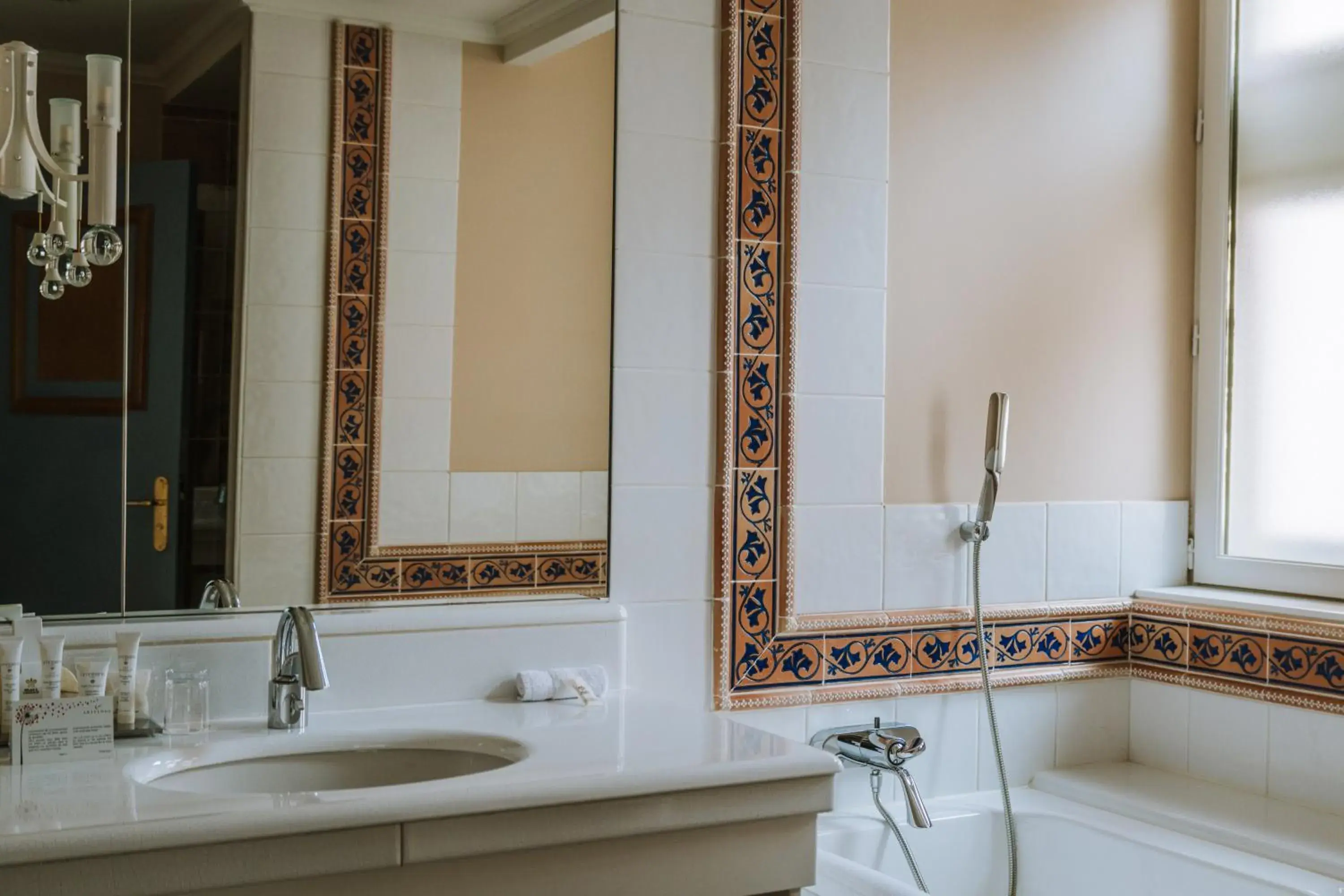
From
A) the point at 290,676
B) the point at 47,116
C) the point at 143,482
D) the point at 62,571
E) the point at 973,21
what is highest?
the point at 973,21

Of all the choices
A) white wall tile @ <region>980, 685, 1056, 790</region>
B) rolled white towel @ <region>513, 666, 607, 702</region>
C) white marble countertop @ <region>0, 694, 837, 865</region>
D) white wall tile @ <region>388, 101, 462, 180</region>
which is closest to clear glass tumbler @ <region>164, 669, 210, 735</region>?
white marble countertop @ <region>0, 694, 837, 865</region>

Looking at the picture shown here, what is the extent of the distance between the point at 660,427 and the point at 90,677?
0.93 m

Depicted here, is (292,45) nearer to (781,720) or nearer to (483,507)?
(483,507)

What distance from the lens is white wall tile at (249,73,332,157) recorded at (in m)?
1.80

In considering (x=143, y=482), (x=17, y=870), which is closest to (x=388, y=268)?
(x=143, y=482)

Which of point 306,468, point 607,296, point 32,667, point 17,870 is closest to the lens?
point 17,870

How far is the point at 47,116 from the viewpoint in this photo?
1683 mm

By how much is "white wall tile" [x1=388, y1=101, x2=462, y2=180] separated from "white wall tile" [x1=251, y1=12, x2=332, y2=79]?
110 millimetres

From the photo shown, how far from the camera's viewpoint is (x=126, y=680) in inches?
63.8

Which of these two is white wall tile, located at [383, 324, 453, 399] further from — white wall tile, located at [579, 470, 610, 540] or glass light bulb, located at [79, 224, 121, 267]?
glass light bulb, located at [79, 224, 121, 267]

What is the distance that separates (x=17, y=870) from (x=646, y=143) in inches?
54.9

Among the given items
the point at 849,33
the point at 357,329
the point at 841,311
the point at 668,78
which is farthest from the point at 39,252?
the point at 849,33

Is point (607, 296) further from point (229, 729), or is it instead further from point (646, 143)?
point (229, 729)

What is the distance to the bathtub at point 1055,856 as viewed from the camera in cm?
204
